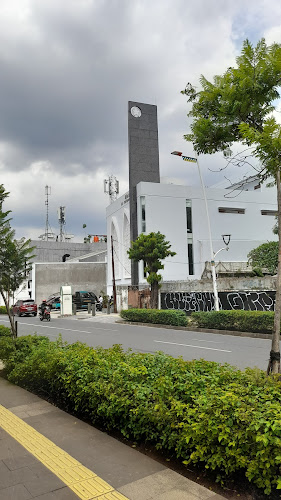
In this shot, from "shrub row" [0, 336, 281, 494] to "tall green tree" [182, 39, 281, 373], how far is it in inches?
41.2

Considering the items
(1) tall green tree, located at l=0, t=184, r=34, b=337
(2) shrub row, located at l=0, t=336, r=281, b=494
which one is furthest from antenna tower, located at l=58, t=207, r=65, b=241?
(2) shrub row, located at l=0, t=336, r=281, b=494

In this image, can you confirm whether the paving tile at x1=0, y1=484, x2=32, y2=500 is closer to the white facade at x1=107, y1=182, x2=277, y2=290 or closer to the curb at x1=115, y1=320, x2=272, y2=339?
the curb at x1=115, y1=320, x2=272, y2=339

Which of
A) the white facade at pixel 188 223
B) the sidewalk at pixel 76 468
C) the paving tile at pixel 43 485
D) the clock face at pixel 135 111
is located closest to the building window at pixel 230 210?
the white facade at pixel 188 223

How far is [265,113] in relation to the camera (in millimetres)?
4781

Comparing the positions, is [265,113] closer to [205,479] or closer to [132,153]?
[205,479]

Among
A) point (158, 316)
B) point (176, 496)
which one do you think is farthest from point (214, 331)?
point (176, 496)

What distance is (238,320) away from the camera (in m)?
16.8

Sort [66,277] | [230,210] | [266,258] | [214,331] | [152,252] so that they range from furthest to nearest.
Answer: [66,277]
[230,210]
[266,258]
[152,252]
[214,331]

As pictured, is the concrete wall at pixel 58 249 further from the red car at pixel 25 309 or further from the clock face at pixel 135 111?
the clock face at pixel 135 111

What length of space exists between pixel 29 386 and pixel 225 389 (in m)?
3.93

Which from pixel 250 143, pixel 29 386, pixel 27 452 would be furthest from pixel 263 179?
pixel 29 386

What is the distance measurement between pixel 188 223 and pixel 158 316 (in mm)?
21267

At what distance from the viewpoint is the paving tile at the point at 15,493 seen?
293cm

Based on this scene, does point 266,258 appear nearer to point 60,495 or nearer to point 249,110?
point 249,110
